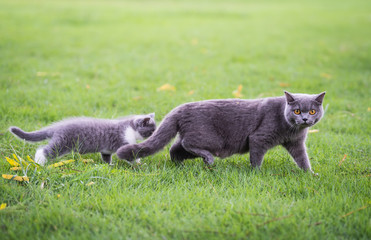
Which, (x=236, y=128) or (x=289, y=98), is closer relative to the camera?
(x=289, y=98)

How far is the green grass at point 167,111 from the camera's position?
7.97 feet

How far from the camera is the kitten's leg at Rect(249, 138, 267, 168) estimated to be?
337 centimetres

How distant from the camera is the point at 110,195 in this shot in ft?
9.11

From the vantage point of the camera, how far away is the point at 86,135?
12.3 ft

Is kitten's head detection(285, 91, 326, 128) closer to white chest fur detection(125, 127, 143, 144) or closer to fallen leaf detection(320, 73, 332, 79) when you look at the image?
white chest fur detection(125, 127, 143, 144)

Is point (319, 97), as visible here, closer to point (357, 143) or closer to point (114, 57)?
point (357, 143)

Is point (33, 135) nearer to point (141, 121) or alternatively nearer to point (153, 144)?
point (141, 121)

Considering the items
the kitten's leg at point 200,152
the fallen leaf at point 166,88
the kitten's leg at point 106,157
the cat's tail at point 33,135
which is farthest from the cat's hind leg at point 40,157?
the fallen leaf at point 166,88

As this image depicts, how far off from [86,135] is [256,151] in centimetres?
183

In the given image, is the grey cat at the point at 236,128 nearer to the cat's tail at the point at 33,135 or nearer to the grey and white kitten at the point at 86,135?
the grey and white kitten at the point at 86,135

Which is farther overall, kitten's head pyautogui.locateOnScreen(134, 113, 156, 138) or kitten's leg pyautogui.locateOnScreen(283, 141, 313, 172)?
kitten's head pyautogui.locateOnScreen(134, 113, 156, 138)

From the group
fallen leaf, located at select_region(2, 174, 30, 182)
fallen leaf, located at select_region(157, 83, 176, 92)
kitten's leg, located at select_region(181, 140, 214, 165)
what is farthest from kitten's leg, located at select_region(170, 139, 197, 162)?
fallen leaf, located at select_region(157, 83, 176, 92)

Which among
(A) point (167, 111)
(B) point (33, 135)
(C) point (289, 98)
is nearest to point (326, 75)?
(A) point (167, 111)

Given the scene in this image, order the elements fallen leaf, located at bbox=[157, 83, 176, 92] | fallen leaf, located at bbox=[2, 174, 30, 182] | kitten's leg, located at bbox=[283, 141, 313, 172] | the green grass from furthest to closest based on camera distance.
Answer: fallen leaf, located at bbox=[157, 83, 176, 92]
kitten's leg, located at bbox=[283, 141, 313, 172]
fallen leaf, located at bbox=[2, 174, 30, 182]
the green grass
